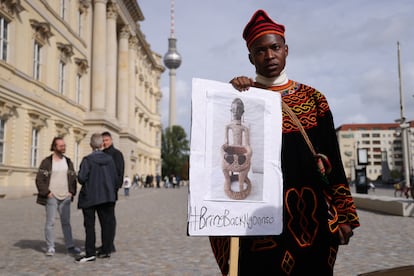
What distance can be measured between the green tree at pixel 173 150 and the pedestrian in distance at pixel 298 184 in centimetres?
7721

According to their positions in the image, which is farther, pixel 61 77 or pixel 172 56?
pixel 172 56

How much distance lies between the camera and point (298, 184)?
2268 millimetres

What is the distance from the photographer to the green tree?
79688mm

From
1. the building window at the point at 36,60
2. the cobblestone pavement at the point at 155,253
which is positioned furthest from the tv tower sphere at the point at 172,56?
the cobblestone pavement at the point at 155,253

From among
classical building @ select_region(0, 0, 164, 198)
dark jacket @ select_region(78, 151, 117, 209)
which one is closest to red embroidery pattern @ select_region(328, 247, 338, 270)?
dark jacket @ select_region(78, 151, 117, 209)

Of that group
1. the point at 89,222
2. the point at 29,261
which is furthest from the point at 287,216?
the point at 29,261

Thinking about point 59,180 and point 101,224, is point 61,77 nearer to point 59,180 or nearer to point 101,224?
point 59,180

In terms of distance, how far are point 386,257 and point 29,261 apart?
555cm

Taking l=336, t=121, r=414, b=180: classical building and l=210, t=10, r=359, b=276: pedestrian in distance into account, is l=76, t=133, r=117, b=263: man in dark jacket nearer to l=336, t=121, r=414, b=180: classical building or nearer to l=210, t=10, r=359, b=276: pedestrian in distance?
l=210, t=10, r=359, b=276: pedestrian in distance

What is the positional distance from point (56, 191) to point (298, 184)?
5.88m

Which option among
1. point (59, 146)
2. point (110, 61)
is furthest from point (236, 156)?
point (110, 61)

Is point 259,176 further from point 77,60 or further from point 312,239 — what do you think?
point 77,60

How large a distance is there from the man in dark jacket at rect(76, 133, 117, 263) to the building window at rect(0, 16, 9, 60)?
55.8 ft

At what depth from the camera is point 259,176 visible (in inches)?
89.5
